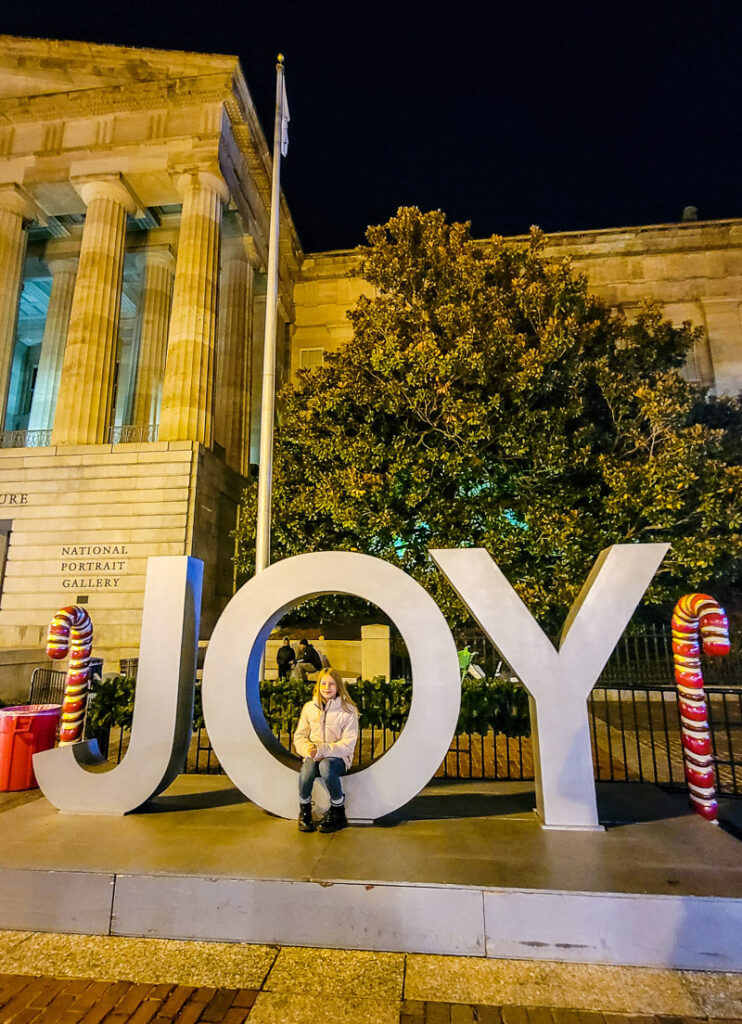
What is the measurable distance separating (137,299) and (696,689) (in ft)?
105

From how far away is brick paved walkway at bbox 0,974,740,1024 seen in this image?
3.06 metres

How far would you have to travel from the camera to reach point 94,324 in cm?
2120

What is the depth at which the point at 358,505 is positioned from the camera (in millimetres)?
14570

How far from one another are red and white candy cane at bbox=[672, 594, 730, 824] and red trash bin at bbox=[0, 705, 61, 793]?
7.14 metres

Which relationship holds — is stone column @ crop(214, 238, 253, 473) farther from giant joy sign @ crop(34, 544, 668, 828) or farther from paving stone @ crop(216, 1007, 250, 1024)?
paving stone @ crop(216, 1007, 250, 1024)

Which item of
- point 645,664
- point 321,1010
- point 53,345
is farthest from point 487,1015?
point 53,345

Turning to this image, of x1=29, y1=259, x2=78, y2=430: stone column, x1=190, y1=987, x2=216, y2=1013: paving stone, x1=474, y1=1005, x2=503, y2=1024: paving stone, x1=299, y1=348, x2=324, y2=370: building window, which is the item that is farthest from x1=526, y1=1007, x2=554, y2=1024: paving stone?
x1=299, y1=348, x2=324, y2=370: building window

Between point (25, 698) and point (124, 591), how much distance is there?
16.3ft

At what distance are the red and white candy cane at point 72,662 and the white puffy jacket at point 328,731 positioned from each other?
267 centimetres

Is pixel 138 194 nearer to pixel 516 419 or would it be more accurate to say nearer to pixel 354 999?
pixel 516 419

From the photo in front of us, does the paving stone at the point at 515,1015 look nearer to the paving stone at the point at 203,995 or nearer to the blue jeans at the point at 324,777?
the paving stone at the point at 203,995

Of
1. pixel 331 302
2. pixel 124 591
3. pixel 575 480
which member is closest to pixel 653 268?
pixel 331 302

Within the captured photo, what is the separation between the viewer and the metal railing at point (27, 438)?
22.2 m

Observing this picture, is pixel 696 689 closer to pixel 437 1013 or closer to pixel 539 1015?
pixel 539 1015
